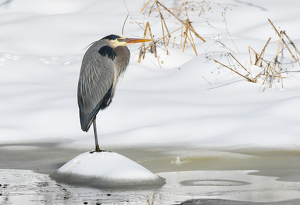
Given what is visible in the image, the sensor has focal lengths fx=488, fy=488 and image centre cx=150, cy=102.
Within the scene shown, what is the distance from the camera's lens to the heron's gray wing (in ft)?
14.3

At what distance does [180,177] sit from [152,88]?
389cm

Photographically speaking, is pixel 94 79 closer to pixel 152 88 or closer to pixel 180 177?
pixel 180 177

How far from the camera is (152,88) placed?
7770mm

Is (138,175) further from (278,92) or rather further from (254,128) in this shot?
(278,92)

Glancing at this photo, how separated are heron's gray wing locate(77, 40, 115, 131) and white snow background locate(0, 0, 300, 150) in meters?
0.90

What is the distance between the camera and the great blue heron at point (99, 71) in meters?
4.38

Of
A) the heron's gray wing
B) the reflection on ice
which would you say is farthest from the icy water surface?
the heron's gray wing

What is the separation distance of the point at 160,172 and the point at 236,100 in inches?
117

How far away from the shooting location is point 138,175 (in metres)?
3.85

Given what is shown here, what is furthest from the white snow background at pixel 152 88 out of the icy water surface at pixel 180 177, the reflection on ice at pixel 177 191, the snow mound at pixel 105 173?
the reflection on ice at pixel 177 191

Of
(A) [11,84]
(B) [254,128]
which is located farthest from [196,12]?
→ (B) [254,128]

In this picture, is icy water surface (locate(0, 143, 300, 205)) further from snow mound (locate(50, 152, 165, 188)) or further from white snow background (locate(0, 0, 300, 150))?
white snow background (locate(0, 0, 300, 150))

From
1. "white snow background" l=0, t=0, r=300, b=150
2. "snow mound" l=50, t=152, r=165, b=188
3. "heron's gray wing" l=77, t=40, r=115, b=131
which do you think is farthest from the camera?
"white snow background" l=0, t=0, r=300, b=150

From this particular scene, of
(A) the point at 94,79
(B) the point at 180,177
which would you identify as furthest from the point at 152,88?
(B) the point at 180,177
